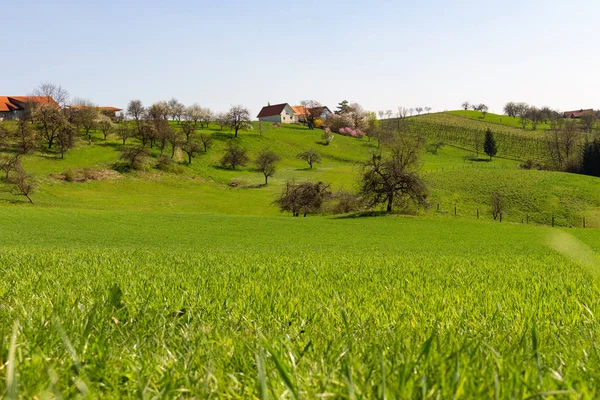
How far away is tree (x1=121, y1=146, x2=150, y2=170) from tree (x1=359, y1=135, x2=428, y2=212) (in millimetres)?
52341

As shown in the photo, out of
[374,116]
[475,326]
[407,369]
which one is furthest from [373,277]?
[374,116]

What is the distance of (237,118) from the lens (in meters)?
140

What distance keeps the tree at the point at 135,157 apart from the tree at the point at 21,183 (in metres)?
26.0

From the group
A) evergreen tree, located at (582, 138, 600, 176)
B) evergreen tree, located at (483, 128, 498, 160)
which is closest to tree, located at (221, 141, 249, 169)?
evergreen tree, located at (483, 128, 498, 160)

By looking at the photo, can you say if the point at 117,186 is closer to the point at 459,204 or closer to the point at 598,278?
the point at 459,204

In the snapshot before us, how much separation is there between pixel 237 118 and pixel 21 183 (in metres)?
80.8

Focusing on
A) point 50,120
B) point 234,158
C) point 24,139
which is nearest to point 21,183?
point 24,139

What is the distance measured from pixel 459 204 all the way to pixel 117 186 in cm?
6232

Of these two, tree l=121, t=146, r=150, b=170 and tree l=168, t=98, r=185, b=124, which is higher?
tree l=168, t=98, r=185, b=124

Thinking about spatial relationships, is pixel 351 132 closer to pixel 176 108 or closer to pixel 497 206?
pixel 176 108

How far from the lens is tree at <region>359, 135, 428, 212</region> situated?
194 ft

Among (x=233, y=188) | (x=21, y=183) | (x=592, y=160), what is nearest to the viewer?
(x=21, y=183)

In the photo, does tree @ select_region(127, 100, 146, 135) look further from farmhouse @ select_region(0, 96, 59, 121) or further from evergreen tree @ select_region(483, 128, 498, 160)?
evergreen tree @ select_region(483, 128, 498, 160)

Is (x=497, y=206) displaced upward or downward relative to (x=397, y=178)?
downward
